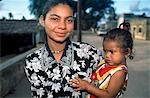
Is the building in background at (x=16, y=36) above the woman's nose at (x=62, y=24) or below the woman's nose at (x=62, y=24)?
below

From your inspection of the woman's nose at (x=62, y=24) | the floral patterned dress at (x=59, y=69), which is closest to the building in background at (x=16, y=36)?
the floral patterned dress at (x=59, y=69)

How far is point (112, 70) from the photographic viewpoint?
8.13ft

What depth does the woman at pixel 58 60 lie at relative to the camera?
2396 mm

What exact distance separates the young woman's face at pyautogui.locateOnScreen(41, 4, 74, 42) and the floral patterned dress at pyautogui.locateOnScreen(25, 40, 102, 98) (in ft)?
0.42

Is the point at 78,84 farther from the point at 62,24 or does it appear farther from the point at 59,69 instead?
the point at 62,24

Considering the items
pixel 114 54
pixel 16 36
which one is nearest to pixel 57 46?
pixel 114 54

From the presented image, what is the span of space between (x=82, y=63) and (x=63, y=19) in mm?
328

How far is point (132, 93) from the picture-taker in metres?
8.65

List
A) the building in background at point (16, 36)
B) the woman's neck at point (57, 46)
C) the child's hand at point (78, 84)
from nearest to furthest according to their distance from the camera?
the child's hand at point (78, 84)
the woman's neck at point (57, 46)
the building in background at point (16, 36)

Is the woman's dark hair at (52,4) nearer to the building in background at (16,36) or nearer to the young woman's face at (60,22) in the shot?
the young woman's face at (60,22)

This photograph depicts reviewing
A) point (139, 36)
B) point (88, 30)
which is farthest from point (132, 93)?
point (88, 30)

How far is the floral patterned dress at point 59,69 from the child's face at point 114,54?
0.08 m

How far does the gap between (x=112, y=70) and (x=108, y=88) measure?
135 mm

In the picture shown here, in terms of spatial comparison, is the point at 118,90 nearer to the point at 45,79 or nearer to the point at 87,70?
the point at 87,70
